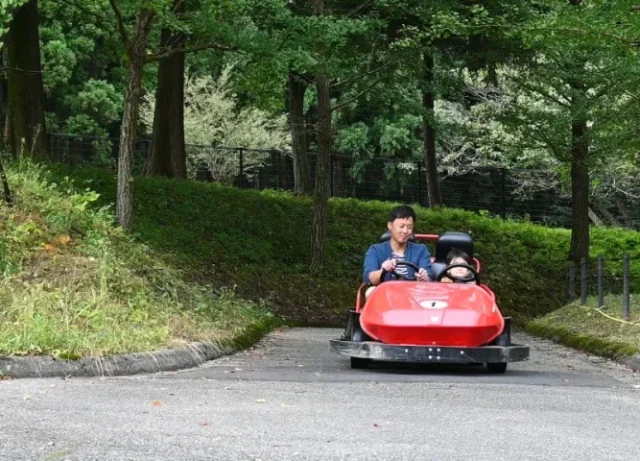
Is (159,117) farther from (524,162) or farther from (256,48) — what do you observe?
(524,162)

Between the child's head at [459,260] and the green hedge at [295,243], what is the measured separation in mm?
8418

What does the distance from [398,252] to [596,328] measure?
5613mm

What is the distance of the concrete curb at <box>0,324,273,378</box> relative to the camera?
920cm

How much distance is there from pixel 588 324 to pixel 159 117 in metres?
12.8

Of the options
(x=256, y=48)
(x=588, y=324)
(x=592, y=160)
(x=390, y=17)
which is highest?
(x=390, y=17)

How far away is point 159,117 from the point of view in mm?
26062

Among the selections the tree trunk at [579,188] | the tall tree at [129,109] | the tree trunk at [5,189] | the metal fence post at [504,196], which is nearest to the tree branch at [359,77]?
the tree trunk at [579,188]

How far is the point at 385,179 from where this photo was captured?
40.6 metres

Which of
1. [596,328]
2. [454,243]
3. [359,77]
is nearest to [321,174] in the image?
[359,77]

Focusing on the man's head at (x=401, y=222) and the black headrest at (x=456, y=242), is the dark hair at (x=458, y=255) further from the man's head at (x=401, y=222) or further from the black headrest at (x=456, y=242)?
the man's head at (x=401, y=222)

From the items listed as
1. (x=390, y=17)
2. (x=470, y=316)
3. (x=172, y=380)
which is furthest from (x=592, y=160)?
(x=172, y=380)

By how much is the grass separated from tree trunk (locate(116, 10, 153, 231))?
23.2ft

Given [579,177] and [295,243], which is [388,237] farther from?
[579,177]

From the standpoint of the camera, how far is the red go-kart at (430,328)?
34.2ft
